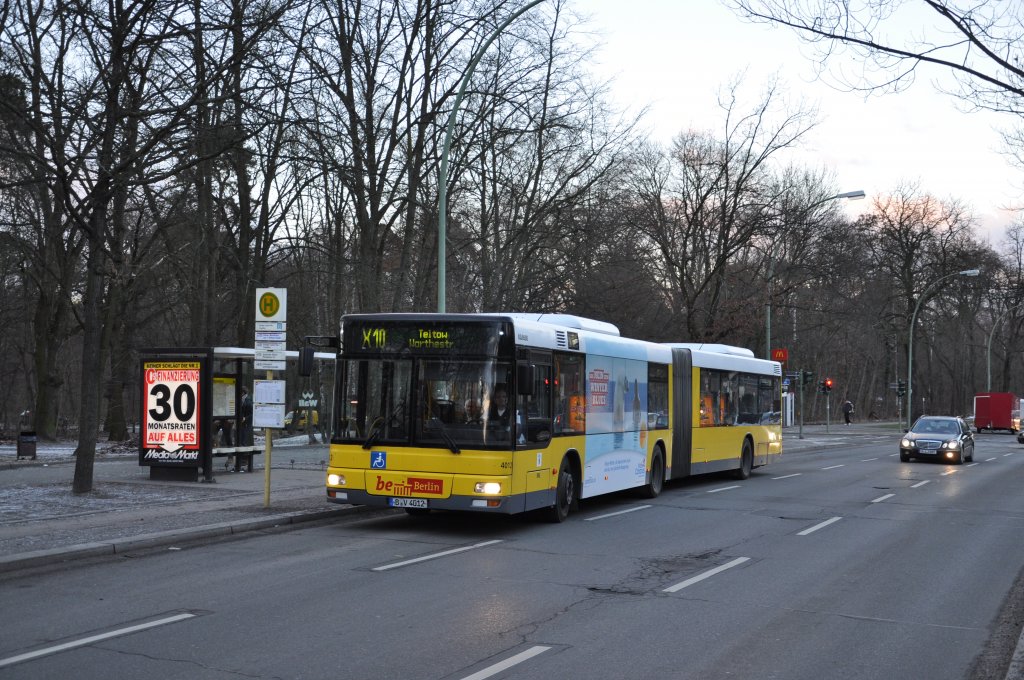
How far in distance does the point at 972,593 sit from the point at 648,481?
9106 mm

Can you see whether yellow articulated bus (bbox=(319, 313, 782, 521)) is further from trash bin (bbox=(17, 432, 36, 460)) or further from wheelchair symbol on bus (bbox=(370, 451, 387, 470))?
trash bin (bbox=(17, 432, 36, 460))

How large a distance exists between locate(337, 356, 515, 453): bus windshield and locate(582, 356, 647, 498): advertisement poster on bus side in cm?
301

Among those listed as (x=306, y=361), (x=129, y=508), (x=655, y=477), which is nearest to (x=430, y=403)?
(x=306, y=361)

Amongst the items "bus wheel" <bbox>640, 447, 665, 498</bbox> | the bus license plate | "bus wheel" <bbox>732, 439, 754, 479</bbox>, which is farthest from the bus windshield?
"bus wheel" <bbox>732, 439, 754, 479</bbox>

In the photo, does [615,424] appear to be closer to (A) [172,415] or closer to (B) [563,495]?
(B) [563,495]

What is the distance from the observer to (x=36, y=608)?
28.4 feet

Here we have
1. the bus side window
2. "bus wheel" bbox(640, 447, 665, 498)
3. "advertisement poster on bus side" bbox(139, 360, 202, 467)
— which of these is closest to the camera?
the bus side window

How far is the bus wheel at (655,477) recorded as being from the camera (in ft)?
62.4

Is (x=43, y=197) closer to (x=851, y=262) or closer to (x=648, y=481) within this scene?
(x=648, y=481)

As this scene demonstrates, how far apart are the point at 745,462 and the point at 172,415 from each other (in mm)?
12775

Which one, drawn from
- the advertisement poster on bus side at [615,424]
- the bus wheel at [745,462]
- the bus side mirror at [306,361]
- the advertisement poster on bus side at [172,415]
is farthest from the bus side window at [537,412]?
the bus wheel at [745,462]

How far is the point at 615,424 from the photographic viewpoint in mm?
17141

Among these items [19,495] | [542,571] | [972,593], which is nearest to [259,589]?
[542,571]

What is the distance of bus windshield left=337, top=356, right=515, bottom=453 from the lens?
524 inches
